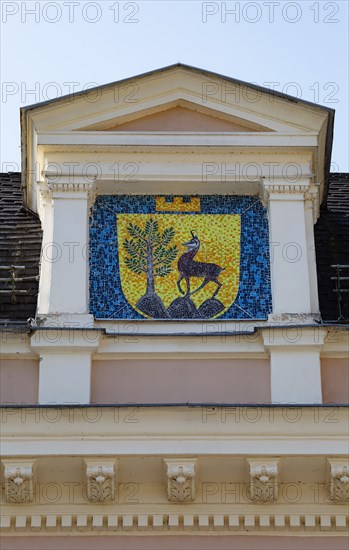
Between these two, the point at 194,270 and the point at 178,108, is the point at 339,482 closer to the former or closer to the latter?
the point at 194,270

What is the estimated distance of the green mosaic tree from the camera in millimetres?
12773

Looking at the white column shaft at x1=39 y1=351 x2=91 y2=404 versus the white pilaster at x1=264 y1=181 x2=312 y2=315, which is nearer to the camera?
the white column shaft at x1=39 y1=351 x2=91 y2=404

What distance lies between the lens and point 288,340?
480 inches

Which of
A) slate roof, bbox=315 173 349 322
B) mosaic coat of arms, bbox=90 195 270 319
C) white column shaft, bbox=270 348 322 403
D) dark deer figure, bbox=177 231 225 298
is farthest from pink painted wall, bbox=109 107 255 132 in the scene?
white column shaft, bbox=270 348 322 403

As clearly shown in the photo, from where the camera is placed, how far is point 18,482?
11.5 m

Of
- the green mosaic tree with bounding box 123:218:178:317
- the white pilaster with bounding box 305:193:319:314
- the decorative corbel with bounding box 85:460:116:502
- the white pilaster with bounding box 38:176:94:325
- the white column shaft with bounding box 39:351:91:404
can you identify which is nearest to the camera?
the decorative corbel with bounding box 85:460:116:502

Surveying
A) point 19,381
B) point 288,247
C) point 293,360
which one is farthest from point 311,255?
point 19,381

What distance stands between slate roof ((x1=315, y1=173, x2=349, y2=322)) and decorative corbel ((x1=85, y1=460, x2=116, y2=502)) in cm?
246

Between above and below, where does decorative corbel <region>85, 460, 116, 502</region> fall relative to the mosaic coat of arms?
below

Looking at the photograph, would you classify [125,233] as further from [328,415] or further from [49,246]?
[328,415]

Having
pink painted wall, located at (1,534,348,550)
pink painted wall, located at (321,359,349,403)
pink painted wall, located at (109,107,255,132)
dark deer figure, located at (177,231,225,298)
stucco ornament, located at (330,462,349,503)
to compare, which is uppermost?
pink painted wall, located at (109,107,255,132)

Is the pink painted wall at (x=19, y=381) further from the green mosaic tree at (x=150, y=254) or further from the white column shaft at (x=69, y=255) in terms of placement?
the green mosaic tree at (x=150, y=254)

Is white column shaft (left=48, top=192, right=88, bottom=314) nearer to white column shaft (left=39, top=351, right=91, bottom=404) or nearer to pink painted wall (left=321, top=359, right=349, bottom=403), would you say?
white column shaft (left=39, top=351, right=91, bottom=404)

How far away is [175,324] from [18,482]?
1.98m
